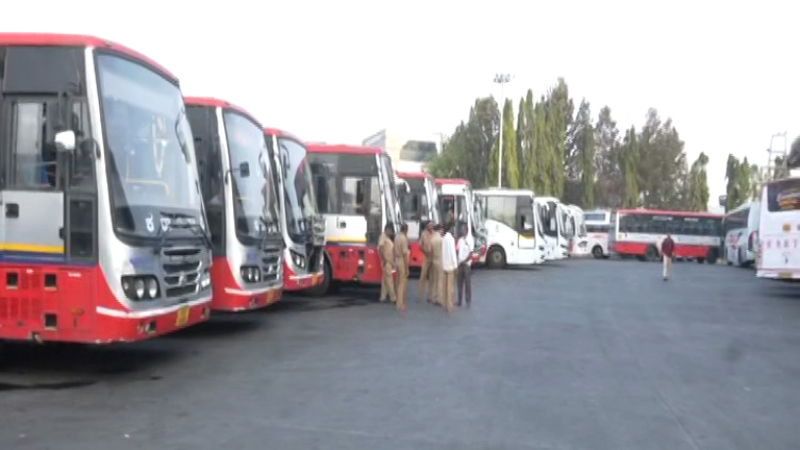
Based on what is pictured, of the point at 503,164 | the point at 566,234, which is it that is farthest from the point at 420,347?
the point at 503,164

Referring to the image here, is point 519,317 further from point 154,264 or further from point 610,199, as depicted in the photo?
point 610,199

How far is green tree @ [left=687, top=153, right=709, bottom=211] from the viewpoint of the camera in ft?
251

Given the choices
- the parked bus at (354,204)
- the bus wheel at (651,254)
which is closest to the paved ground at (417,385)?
the parked bus at (354,204)

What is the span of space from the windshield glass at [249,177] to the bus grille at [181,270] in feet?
7.76

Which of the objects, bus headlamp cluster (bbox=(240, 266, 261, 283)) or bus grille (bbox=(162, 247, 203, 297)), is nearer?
bus grille (bbox=(162, 247, 203, 297))

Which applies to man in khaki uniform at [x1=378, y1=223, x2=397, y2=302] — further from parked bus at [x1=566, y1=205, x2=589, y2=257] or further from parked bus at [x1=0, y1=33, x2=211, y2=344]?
parked bus at [x1=566, y1=205, x2=589, y2=257]

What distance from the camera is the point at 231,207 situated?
12750 millimetres

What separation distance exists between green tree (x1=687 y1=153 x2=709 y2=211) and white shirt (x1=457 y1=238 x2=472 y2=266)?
206ft

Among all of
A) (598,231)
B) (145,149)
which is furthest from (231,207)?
(598,231)

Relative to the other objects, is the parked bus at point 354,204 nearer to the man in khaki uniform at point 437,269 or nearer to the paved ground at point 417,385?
the man in khaki uniform at point 437,269

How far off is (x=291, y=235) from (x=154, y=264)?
6385 millimetres

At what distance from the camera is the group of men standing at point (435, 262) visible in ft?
57.6

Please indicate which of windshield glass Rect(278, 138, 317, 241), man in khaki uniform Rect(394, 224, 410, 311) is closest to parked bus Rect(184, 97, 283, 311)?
windshield glass Rect(278, 138, 317, 241)

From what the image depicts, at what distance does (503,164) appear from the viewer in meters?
62.8
